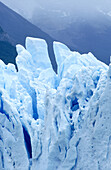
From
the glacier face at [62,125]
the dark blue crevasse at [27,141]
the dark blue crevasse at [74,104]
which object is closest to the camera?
the glacier face at [62,125]

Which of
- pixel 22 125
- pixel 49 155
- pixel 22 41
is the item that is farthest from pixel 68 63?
pixel 22 41

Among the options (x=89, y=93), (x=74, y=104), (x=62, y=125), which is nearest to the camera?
(x=62, y=125)

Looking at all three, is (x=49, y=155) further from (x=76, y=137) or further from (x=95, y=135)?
(x=95, y=135)

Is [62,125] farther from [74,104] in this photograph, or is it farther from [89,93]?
[89,93]

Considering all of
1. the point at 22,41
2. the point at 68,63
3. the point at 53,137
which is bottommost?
the point at 53,137

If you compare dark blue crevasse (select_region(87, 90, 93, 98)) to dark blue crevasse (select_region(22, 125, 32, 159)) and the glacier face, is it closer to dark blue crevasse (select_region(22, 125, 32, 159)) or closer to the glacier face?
the glacier face

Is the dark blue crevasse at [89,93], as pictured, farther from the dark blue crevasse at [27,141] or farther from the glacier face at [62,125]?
the dark blue crevasse at [27,141]

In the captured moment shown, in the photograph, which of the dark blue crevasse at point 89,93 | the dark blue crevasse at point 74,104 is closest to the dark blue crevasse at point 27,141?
the dark blue crevasse at point 74,104

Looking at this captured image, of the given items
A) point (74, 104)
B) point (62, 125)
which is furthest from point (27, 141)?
point (74, 104)

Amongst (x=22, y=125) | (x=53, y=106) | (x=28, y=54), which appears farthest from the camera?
(x=28, y=54)
